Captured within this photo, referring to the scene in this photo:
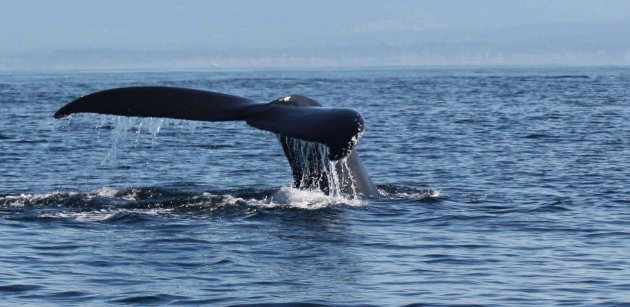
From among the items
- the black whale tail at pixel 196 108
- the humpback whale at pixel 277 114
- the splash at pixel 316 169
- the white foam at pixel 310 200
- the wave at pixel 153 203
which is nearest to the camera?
the humpback whale at pixel 277 114

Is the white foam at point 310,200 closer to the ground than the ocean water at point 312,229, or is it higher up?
higher up

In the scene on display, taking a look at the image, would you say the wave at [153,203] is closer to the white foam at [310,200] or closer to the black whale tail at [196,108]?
the white foam at [310,200]

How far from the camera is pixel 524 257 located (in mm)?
11000

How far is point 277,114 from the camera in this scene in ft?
35.1

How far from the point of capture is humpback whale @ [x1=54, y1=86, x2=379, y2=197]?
31.4 ft

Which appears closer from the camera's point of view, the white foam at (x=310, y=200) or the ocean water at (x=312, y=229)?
the ocean water at (x=312, y=229)

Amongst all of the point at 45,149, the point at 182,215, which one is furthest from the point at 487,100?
the point at 182,215

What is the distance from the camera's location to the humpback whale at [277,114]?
376 inches

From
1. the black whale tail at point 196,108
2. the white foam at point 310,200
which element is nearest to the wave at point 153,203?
the white foam at point 310,200

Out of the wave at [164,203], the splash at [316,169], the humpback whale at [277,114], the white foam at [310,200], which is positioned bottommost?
the wave at [164,203]

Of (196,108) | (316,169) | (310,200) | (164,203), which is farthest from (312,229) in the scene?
(164,203)

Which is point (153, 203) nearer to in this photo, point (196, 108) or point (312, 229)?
point (312, 229)

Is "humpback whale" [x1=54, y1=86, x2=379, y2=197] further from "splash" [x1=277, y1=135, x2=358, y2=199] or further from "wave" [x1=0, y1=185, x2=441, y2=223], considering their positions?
"wave" [x1=0, y1=185, x2=441, y2=223]

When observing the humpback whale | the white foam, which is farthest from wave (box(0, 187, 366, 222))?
the humpback whale
